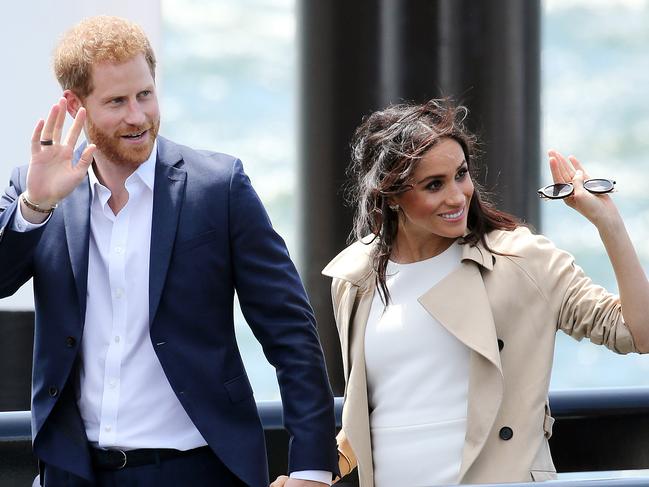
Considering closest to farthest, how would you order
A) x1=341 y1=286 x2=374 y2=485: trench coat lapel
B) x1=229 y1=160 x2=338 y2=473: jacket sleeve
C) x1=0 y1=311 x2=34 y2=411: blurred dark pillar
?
x1=229 y1=160 x2=338 y2=473: jacket sleeve < x1=341 y1=286 x2=374 y2=485: trench coat lapel < x1=0 y1=311 x2=34 y2=411: blurred dark pillar

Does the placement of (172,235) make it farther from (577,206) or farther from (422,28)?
(422,28)

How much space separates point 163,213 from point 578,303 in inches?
40.4

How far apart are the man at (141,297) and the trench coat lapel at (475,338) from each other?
1.36 feet

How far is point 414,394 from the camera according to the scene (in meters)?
3.09

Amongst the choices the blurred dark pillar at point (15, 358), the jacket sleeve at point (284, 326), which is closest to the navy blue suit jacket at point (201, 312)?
the jacket sleeve at point (284, 326)

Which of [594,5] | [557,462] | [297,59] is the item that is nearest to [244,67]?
[594,5]

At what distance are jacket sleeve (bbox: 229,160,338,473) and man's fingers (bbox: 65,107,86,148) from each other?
34cm

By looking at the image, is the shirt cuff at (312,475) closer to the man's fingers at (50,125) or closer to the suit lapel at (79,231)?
the suit lapel at (79,231)

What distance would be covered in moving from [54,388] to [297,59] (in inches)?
91.2

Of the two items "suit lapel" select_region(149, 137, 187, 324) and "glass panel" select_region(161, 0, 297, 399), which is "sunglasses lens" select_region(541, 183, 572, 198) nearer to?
"suit lapel" select_region(149, 137, 187, 324)

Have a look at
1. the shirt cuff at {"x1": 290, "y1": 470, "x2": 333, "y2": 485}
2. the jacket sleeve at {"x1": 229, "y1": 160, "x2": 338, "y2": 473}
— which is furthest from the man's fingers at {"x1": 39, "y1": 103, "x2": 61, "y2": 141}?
the shirt cuff at {"x1": 290, "y1": 470, "x2": 333, "y2": 485}

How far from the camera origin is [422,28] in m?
4.42

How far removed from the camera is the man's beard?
2.68 meters

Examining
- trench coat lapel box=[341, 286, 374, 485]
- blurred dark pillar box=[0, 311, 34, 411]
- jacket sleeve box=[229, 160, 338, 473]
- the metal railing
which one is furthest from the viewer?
blurred dark pillar box=[0, 311, 34, 411]
